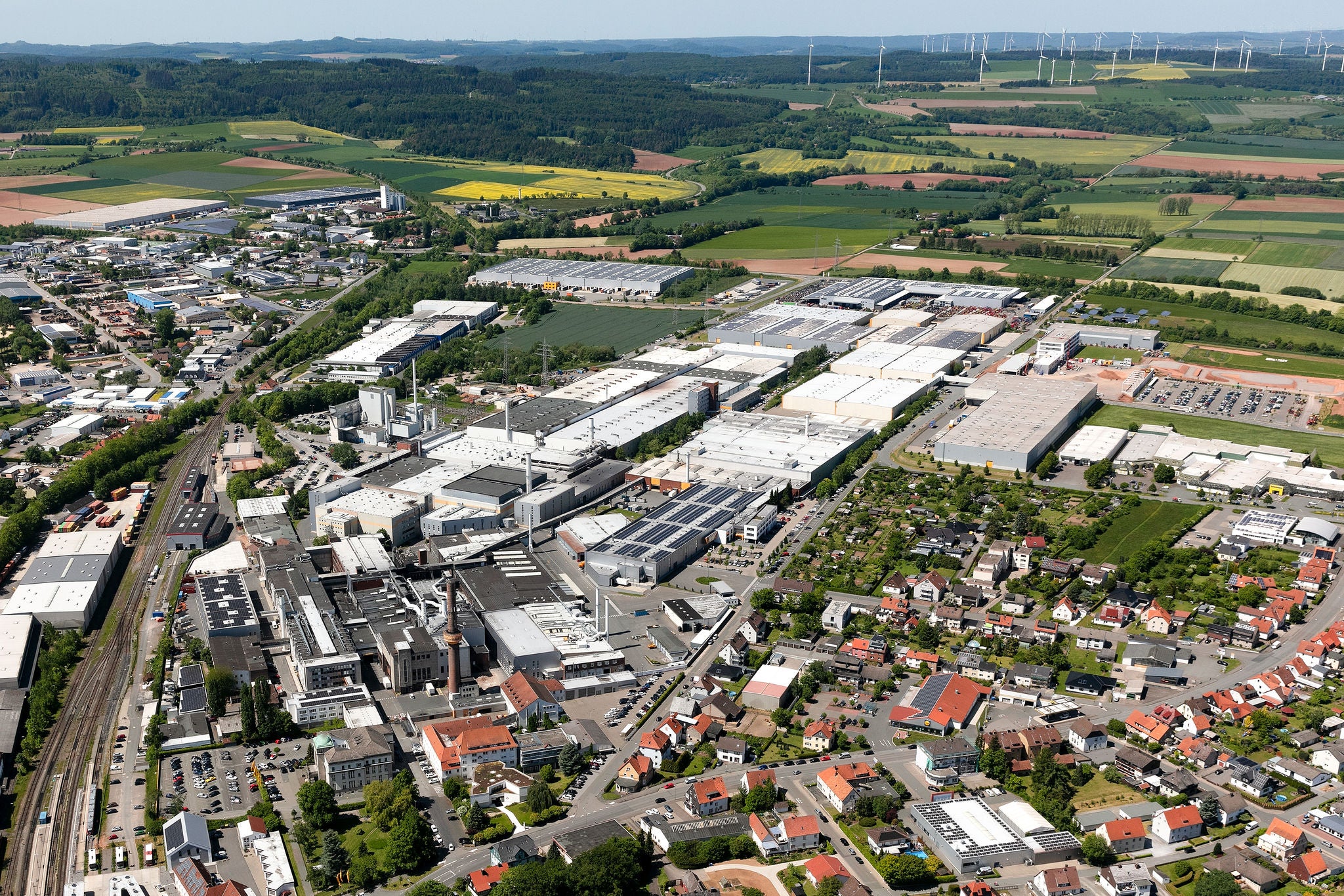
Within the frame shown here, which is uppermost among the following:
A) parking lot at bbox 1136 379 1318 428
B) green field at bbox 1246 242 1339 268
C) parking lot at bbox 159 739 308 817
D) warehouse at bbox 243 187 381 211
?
green field at bbox 1246 242 1339 268

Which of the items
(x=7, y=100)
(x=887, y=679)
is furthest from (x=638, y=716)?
(x=7, y=100)

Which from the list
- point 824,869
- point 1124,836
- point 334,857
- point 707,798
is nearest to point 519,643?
point 707,798

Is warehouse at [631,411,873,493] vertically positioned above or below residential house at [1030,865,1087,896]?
above

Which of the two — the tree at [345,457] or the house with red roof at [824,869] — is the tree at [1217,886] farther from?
the tree at [345,457]

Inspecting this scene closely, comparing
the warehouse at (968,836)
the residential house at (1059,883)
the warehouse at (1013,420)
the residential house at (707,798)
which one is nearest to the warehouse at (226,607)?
the residential house at (707,798)

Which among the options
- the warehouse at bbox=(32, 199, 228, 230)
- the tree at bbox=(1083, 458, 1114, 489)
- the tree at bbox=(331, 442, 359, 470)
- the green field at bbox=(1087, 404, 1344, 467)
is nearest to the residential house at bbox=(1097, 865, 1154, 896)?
the tree at bbox=(1083, 458, 1114, 489)

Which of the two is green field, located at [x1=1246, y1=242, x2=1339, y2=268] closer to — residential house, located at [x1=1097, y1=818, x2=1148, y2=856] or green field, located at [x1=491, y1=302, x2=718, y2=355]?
green field, located at [x1=491, y1=302, x2=718, y2=355]
